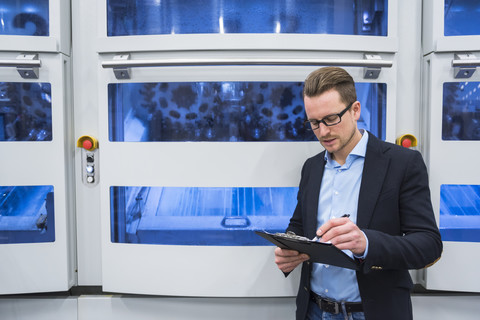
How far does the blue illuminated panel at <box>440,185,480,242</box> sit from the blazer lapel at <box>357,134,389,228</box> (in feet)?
2.10

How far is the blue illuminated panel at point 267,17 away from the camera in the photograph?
4.79 feet

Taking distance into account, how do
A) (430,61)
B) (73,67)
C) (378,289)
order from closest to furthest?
(378,289) < (430,61) < (73,67)

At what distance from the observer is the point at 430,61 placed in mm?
1469

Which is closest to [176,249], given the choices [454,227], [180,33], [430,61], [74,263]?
[74,263]

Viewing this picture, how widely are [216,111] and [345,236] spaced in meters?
0.84

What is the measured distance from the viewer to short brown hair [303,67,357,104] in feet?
3.53

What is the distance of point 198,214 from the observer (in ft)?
5.00

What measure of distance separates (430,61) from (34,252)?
2.12 meters

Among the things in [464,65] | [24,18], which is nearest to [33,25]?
[24,18]

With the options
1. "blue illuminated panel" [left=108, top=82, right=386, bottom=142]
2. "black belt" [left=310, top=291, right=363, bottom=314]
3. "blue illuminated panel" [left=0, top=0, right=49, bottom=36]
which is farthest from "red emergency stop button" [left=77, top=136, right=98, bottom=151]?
"black belt" [left=310, top=291, right=363, bottom=314]

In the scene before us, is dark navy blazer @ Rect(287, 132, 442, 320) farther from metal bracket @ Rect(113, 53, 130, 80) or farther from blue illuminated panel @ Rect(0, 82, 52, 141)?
blue illuminated panel @ Rect(0, 82, 52, 141)

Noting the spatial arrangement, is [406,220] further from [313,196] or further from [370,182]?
[313,196]

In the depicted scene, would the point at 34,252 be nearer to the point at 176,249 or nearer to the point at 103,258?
the point at 103,258

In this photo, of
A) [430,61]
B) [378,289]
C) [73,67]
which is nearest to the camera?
[378,289]
